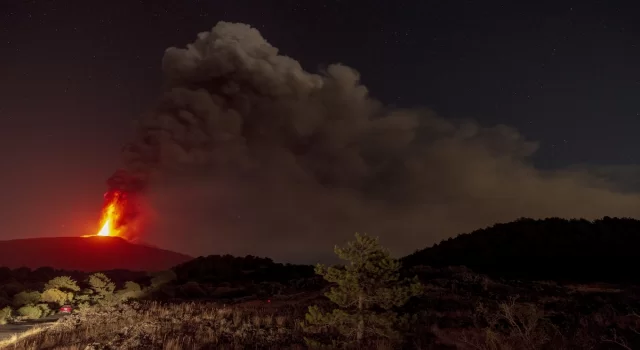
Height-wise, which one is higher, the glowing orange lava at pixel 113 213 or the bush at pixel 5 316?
the glowing orange lava at pixel 113 213

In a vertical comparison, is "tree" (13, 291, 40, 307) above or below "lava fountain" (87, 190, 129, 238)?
below

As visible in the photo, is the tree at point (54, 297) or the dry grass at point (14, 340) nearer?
the dry grass at point (14, 340)

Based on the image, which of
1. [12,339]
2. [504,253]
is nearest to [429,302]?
[12,339]

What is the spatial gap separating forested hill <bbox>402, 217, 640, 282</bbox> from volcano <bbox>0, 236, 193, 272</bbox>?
5537 cm

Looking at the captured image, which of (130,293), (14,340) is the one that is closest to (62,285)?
(130,293)

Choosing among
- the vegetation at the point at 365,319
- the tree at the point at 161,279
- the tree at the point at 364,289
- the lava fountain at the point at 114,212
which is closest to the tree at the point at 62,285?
the vegetation at the point at 365,319

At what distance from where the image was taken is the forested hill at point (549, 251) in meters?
41.1

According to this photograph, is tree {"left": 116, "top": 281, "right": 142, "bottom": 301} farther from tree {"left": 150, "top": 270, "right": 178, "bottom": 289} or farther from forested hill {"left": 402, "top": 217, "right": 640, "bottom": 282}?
forested hill {"left": 402, "top": 217, "right": 640, "bottom": 282}

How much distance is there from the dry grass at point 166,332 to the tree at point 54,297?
391 inches

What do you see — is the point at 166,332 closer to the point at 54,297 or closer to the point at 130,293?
the point at 54,297

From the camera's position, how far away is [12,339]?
14352 mm

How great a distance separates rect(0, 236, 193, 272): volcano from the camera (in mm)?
78250

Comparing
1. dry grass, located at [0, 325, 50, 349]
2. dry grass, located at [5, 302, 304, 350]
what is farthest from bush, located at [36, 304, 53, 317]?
dry grass, located at [0, 325, 50, 349]

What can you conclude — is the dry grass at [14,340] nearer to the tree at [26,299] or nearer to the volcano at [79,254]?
the tree at [26,299]
